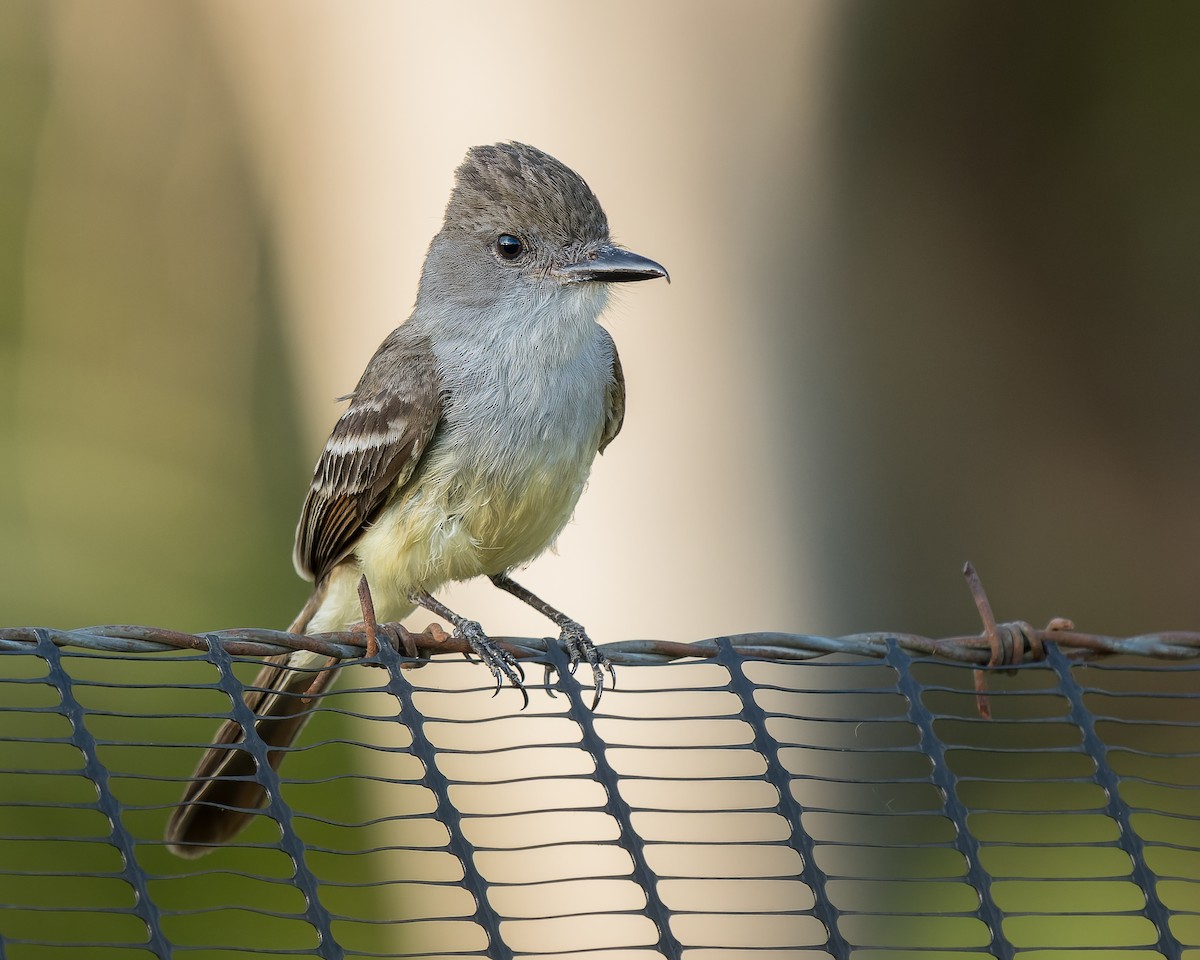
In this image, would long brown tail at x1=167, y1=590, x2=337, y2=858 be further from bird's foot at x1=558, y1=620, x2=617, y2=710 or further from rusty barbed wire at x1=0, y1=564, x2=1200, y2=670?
bird's foot at x1=558, y1=620, x2=617, y2=710


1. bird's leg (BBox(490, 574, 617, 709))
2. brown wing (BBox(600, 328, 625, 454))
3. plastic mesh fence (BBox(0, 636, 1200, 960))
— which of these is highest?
brown wing (BBox(600, 328, 625, 454))

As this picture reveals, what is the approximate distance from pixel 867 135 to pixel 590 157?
1.93m

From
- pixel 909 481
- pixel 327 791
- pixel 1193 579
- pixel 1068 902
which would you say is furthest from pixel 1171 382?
pixel 327 791

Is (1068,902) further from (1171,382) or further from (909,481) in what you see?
(1171,382)

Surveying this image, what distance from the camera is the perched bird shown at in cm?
422

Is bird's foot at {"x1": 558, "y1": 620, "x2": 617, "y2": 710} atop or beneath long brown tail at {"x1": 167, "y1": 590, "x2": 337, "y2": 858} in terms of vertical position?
atop

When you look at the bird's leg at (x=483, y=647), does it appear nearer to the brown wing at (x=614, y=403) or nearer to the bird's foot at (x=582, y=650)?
the bird's foot at (x=582, y=650)

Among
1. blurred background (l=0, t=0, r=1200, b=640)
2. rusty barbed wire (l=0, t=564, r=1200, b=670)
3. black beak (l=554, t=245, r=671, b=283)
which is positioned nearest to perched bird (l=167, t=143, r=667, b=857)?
black beak (l=554, t=245, r=671, b=283)

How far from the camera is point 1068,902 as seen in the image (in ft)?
23.2

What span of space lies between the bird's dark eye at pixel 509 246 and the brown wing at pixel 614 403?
0.40m

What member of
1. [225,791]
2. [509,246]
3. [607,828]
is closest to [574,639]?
[225,791]

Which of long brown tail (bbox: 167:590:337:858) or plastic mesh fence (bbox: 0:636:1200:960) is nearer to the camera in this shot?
long brown tail (bbox: 167:590:337:858)

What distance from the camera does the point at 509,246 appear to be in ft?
15.2

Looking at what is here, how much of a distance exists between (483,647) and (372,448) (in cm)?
96
